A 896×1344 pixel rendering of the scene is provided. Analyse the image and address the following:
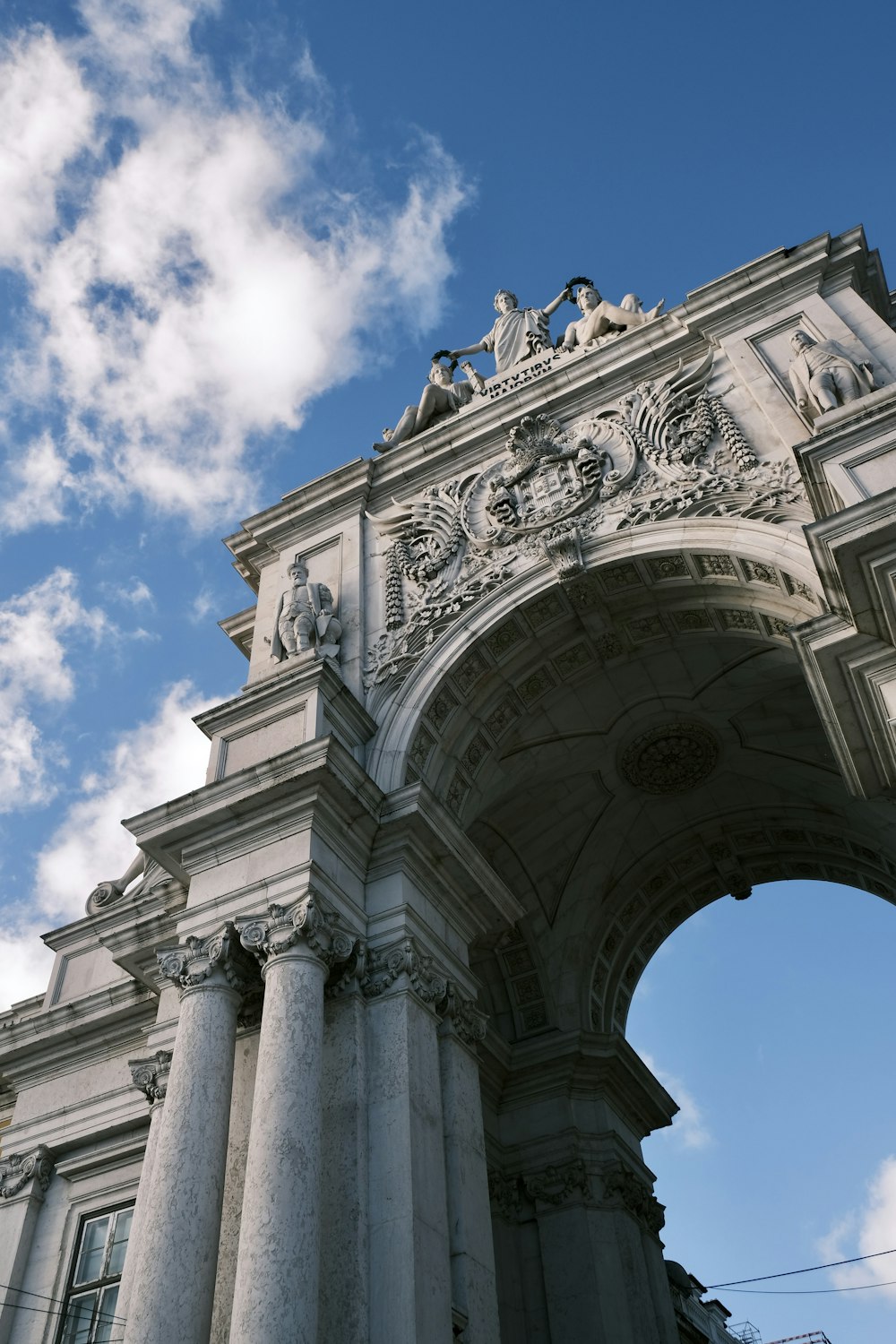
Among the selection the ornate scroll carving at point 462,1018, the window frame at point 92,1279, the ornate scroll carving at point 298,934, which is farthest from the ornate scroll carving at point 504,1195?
the ornate scroll carving at point 298,934

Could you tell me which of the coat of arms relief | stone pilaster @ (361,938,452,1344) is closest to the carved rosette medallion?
the coat of arms relief

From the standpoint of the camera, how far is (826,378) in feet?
45.5

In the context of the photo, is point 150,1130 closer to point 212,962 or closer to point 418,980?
point 212,962

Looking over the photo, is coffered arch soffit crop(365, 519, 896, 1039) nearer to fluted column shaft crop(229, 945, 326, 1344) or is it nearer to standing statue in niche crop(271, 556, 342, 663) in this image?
standing statue in niche crop(271, 556, 342, 663)

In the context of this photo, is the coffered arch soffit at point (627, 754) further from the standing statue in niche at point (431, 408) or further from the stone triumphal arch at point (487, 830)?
the standing statue in niche at point (431, 408)

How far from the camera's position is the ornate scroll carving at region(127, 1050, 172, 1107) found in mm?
12688

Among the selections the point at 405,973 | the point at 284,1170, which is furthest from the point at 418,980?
the point at 284,1170

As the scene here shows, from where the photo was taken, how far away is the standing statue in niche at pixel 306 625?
631 inches

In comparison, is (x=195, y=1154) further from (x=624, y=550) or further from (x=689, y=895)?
(x=689, y=895)

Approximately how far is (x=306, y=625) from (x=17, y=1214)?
8129 millimetres

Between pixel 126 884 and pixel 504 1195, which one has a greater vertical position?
pixel 126 884

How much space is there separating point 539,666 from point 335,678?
2.99 meters

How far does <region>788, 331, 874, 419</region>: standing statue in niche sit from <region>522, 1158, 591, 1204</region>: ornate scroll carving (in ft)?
36.8

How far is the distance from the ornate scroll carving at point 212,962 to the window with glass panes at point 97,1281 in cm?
377
